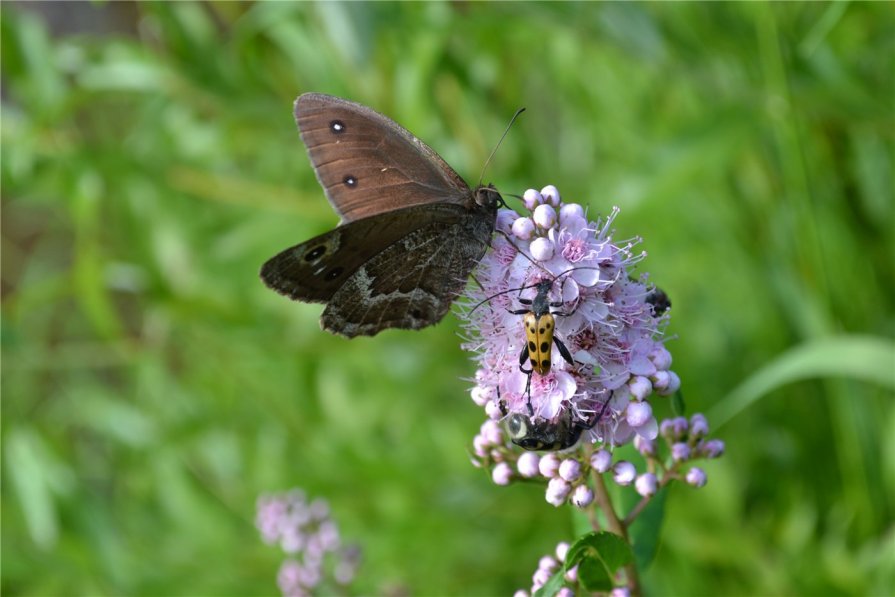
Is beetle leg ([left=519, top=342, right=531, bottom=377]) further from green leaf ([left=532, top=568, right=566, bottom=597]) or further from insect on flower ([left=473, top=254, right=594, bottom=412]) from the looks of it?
green leaf ([left=532, top=568, right=566, bottom=597])

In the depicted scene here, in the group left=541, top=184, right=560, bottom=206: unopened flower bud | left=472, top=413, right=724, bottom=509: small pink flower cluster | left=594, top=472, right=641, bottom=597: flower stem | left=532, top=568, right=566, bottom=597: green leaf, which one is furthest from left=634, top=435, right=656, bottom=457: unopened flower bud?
left=541, top=184, right=560, bottom=206: unopened flower bud

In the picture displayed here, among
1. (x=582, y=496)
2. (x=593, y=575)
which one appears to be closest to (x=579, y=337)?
(x=582, y=496)

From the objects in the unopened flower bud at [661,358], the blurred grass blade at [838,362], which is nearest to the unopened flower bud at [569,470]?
the unopened flower bud at [661,358]

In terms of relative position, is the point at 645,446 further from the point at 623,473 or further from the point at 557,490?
the point at 557,490

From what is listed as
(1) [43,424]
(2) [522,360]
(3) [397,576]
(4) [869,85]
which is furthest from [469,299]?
(1) [43,424]

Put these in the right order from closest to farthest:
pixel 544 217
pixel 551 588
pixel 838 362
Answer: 1. pixel 551 588
2. pixel 544 217
3. pixel 838 362

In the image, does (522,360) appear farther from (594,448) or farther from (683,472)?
(683,472)
